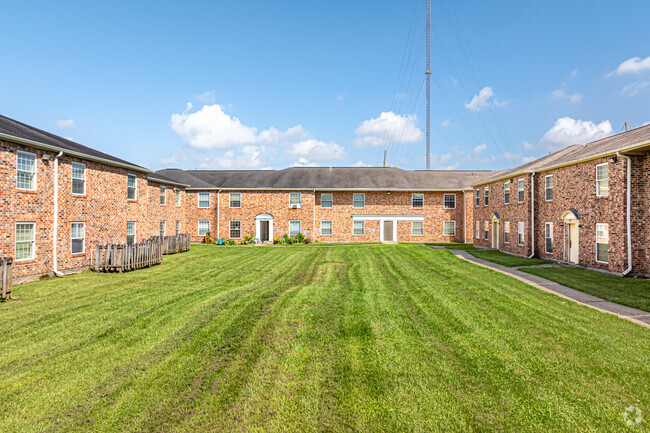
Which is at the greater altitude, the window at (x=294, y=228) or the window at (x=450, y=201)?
the window at (x=450, y=201)

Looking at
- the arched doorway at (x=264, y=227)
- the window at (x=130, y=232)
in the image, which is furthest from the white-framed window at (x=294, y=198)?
the window at (x=130, y=232)

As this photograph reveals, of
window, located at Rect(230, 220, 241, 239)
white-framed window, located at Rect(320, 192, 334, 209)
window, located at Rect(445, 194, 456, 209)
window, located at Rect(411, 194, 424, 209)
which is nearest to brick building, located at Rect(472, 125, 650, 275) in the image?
window, located at Rect(445, 194, 456, 209)

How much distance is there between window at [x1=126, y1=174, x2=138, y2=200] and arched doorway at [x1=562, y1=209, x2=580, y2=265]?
23906mm

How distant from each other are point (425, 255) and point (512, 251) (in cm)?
680

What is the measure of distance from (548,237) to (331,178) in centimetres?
1964

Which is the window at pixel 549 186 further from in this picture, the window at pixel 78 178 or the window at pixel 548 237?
the window at pixel 78 178

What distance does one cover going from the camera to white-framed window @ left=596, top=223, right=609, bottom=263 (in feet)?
44.9

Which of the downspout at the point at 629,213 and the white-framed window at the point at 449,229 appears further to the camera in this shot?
the white-framed window at the point at 449,229

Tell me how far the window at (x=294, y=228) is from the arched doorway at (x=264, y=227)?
1825 mm

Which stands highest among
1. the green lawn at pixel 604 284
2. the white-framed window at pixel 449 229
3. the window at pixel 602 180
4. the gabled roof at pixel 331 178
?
the gabled roof at pixel 331 178

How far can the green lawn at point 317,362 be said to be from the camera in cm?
393

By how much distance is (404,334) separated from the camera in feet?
21.6

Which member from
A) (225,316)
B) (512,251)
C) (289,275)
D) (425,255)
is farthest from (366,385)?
(512,251)

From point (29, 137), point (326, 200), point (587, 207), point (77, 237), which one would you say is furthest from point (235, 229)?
point (587, 207)
